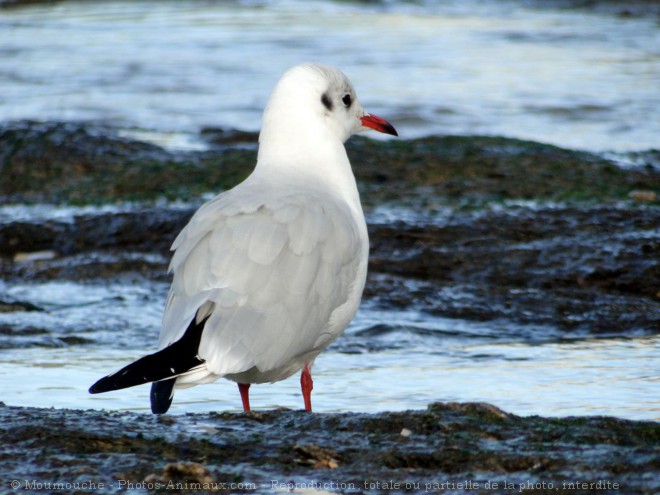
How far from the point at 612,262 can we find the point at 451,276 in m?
0.82

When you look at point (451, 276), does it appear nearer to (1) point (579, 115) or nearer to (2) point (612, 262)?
(2) point (612, 262)

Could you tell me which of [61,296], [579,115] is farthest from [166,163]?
[579,115]

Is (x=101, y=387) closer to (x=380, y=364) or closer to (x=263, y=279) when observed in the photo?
(x=263, y=279)

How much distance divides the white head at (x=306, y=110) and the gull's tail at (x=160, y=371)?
1298 millimetres

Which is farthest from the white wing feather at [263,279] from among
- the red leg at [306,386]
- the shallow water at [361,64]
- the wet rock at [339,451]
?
the shallow water at [361,64]

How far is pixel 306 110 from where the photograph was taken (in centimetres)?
516

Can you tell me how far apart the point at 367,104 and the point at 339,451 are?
8896 millimetres

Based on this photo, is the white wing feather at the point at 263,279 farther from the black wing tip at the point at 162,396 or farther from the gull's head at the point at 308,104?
the gull's head at the point at 308,104

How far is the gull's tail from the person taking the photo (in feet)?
12.5

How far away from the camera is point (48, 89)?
43.7 ft

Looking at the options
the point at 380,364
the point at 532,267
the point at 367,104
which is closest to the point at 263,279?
the point at 380,364

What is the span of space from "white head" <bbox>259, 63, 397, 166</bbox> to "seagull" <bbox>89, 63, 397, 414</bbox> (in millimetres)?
147

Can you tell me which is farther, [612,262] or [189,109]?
[189,109]

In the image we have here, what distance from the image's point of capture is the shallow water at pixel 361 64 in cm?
1166
